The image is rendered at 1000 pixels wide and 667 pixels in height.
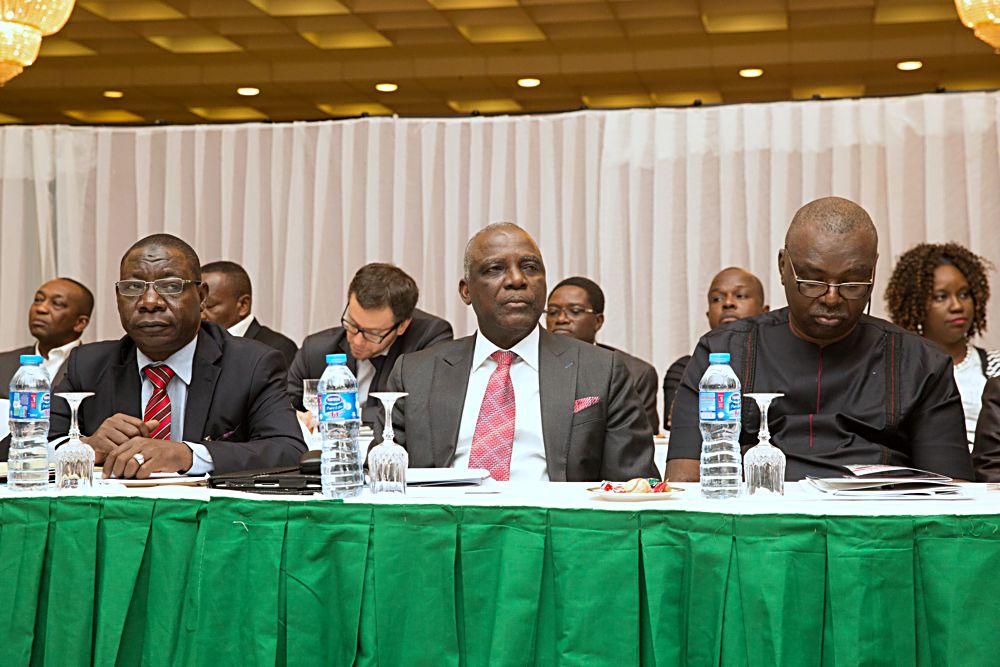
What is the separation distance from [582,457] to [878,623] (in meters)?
1.15

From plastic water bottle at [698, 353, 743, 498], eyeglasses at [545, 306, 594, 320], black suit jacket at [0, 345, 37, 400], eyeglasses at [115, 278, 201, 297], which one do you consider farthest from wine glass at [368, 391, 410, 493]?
black suit jacket at [0, 345, 37, 400]

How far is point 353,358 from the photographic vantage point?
516 centimetres

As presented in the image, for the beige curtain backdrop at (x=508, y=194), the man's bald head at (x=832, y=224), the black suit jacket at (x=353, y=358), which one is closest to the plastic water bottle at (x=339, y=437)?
the man's bald head at (x=832, y=224)

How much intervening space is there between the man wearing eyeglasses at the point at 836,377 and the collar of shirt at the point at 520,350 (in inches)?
16.7

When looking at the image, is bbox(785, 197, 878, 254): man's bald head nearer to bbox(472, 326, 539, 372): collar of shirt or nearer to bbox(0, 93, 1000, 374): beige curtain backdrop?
bbox(472, 326, 539, 372): collar of shirt

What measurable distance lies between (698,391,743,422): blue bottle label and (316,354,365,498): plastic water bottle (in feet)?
2.39

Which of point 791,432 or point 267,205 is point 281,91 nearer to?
point 267,205

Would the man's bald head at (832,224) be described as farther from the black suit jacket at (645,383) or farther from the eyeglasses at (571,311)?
the eyeglasses at (571,311)

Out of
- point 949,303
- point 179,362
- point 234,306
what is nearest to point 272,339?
point 234,306

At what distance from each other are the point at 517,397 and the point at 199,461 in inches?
34.4

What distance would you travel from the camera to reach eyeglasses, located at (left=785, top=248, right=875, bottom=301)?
2.82 meters

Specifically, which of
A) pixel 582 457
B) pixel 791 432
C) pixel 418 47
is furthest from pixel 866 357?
pixel 418 47

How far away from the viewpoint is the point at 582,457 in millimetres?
3020

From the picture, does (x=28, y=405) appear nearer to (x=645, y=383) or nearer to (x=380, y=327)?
(x=380, y=327)
